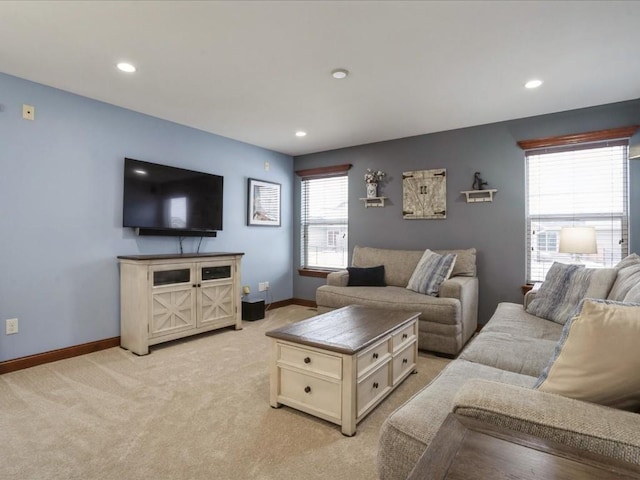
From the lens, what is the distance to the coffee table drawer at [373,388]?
1.99m

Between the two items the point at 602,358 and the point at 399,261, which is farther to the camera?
the point at 399,261

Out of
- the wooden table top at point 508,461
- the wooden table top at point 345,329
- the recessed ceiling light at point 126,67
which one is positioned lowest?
the wooden table top at point 345,329

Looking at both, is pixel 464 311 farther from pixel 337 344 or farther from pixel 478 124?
pixel 478 124

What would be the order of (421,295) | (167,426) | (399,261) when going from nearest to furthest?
1. (167,426)
2. (421,295)
3. (399,261)

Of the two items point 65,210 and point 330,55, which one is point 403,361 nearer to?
point 330,55

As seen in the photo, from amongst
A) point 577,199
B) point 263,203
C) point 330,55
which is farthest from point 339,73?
point 577,199

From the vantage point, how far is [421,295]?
11.4 feet

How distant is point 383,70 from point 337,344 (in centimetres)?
207

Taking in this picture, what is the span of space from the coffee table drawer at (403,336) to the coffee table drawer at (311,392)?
62cm

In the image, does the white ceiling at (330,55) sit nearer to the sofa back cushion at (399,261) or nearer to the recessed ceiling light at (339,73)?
the recessed ceiling light at (339,73)

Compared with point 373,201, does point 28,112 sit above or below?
above

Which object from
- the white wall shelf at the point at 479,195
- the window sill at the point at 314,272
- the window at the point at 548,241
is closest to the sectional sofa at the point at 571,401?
the window at the point at 548,241

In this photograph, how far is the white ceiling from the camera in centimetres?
199

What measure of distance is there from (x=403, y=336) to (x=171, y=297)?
2251 mm
